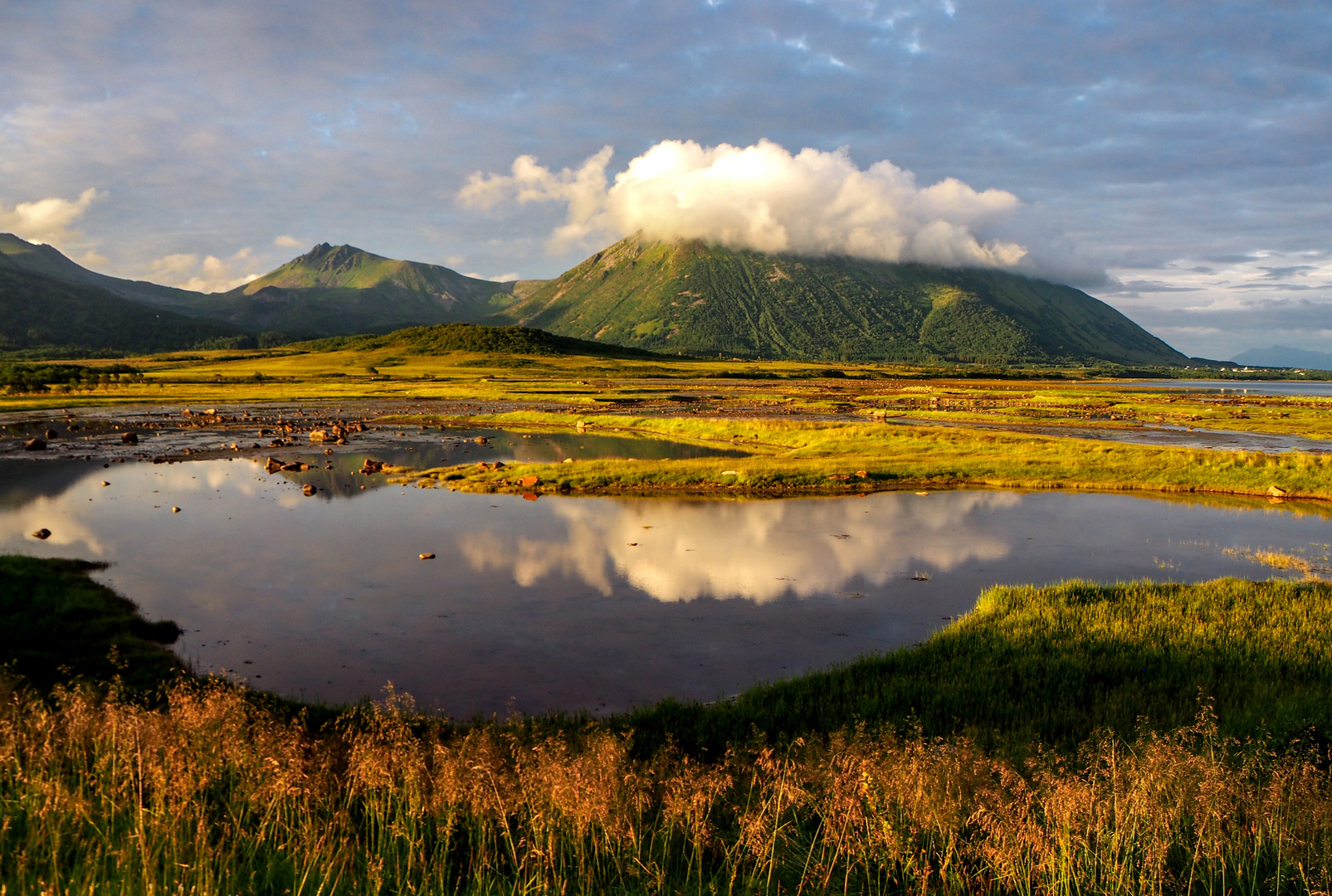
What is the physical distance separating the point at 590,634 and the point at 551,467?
28.0 m

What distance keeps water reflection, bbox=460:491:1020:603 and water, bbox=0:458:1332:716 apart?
0.48 ft

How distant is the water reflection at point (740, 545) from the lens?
26984 mm

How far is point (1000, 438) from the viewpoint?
64.1 metres

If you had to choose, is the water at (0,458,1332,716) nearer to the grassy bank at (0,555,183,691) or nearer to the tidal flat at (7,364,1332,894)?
the tidal flat at (7,364,1332,894)

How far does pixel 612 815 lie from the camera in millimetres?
8805

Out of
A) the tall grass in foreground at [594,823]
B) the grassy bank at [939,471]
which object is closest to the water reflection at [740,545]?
the grassy bank at [939,471]

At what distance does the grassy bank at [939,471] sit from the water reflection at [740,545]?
458cm

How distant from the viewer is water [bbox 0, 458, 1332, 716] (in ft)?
63.4

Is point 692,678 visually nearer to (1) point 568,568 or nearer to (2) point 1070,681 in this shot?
(2) point 1070,681

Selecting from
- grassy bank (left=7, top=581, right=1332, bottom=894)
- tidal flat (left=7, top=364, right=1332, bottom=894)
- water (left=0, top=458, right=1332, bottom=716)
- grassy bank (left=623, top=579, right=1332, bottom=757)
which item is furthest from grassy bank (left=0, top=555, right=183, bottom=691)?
grassy bank (left=623, top=579, right=1332, bottom=757)

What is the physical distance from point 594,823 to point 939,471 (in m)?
45.9

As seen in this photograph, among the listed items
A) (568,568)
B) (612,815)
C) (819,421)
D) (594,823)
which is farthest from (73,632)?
(819,421)

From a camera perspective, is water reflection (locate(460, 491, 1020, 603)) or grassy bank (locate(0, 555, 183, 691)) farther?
water reflection (locate(460, 491, 1020, 603))

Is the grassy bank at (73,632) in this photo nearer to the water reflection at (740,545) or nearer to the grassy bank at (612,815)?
the grassy bank at (612,815)
